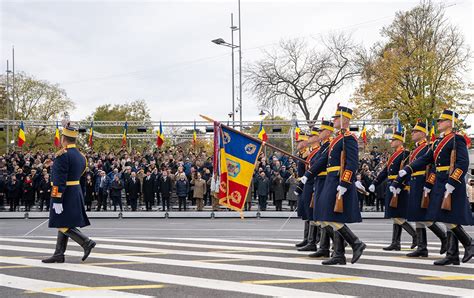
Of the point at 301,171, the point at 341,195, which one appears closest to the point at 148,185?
the point at 301,171

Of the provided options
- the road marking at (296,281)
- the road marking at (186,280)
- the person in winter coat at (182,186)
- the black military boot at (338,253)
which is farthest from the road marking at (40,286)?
the person in winter coat at (182,186)

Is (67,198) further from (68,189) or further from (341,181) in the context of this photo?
(341,181)

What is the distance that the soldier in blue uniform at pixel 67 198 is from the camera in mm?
8492

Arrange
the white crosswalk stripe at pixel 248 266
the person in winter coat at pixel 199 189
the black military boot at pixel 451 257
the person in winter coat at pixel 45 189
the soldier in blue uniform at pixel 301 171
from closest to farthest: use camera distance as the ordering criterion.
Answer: the white crosswalk stripe at pixel 248 266 → the black military boot at pixel 451 257 → the soldier in blue uniform at pixel 301 171 → the person in winter coat at pixel 45 189 → the person in winter coat at pixel 199 189

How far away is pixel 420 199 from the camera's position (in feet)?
31.4

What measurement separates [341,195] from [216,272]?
210 centimetres

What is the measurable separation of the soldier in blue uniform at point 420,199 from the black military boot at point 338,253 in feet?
4.99

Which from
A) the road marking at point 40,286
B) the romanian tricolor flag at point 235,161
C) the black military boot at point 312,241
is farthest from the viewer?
the romanian tricolor flag at point 235,161

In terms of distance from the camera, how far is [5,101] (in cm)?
6438

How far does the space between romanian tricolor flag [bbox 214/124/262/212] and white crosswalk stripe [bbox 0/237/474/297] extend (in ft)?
3.46

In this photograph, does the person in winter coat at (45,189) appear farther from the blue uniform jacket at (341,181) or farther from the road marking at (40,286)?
the blue uniform jacket at (341,181)

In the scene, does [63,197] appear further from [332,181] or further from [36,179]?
[36,179]

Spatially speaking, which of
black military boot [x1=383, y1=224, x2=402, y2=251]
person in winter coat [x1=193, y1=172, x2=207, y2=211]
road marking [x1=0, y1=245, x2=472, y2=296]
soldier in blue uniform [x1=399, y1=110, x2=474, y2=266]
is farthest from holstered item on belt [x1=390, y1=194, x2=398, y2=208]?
person in winter coat [x1=193, y1=172, x2=207, y2=211]

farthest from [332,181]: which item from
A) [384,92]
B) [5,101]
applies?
[5,101]
